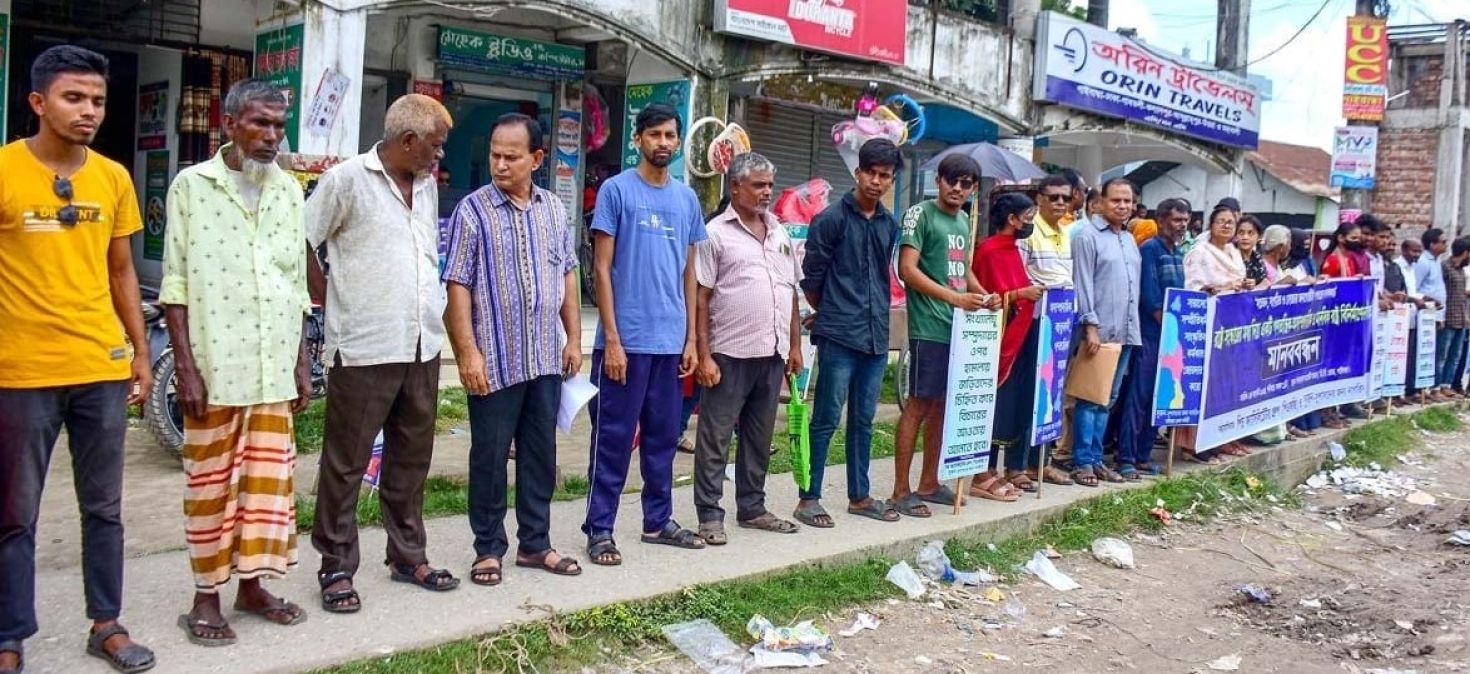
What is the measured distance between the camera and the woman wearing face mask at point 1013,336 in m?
6.15

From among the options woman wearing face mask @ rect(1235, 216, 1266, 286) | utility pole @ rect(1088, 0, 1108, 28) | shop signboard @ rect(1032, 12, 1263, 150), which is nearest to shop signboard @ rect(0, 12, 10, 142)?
woman wearing face mask @ rect(1235, 216, 1266, 286)

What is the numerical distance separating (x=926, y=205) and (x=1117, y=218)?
1.57 meters

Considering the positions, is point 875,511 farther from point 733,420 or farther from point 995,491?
point 733,420

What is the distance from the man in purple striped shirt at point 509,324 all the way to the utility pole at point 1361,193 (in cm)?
1847

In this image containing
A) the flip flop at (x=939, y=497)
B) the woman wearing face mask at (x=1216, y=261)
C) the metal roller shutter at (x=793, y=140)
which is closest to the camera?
the flip flop at (x=939, y=497)

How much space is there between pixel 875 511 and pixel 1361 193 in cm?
1862

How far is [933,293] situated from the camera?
575 centimetres

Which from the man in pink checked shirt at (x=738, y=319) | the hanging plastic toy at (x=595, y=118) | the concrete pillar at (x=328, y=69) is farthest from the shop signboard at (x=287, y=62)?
the man in pink checked shirt at (x=738, y=319)

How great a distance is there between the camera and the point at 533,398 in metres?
4.37

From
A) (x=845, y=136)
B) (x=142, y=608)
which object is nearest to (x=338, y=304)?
(x=142, y=608)

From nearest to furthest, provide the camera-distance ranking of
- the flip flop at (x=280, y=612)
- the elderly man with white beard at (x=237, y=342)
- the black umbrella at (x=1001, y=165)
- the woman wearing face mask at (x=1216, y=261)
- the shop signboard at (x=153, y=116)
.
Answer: the elderly man with white beard at (x=237, y=342)
the flip flop at (x=280, y=612)
the woman wearing face mask at (x=1216, y=261)
the shop signboard at (x=153, y=116)
the black umbrella at (x=1001, y=165)

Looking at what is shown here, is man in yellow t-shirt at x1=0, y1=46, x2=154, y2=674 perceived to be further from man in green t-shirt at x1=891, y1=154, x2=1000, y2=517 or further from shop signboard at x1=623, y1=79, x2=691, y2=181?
shop signboard at x1=623, y1=79, x2=691, y2=181

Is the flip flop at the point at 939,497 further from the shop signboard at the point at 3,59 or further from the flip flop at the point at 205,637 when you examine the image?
the shop signboard at the point at 3,59

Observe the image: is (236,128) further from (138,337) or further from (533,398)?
(533,398)
